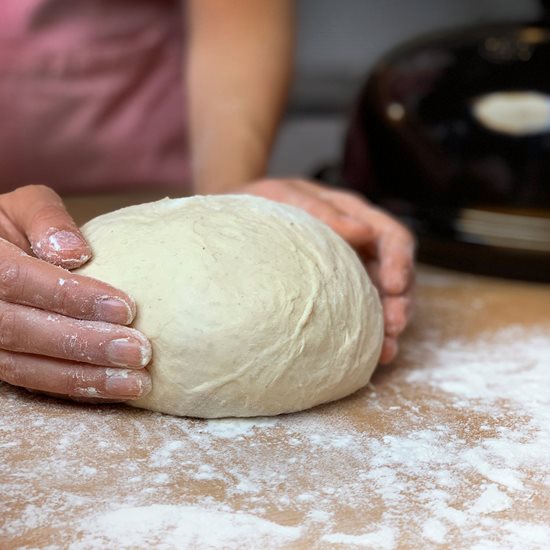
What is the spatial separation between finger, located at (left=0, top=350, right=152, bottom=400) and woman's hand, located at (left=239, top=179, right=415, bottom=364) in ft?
1.35

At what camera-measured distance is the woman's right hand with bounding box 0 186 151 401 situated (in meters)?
0.97

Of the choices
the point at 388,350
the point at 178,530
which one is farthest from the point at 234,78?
the point at 178,530

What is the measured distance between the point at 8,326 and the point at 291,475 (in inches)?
15.0

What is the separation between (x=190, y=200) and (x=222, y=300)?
0.65 ft

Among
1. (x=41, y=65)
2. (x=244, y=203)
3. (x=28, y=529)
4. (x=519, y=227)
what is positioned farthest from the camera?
(x=41, y=65)

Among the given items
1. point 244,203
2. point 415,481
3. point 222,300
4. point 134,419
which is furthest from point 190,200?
point 415,481

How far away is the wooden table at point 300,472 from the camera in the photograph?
0.82 m

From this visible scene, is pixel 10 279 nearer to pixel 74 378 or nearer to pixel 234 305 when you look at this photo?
pixel 74 378

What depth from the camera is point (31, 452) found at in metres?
0.94

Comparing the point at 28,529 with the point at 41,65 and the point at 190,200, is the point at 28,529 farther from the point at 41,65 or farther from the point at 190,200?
the point at 41,65

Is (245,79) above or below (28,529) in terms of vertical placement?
above

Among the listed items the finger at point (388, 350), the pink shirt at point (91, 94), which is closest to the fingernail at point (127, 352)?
the finger at point (388, 350)

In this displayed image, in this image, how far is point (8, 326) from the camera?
0.99 meters

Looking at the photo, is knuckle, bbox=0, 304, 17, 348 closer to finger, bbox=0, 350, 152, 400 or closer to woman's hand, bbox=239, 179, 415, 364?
A: finger, bbox=0, 350, 152, 400
